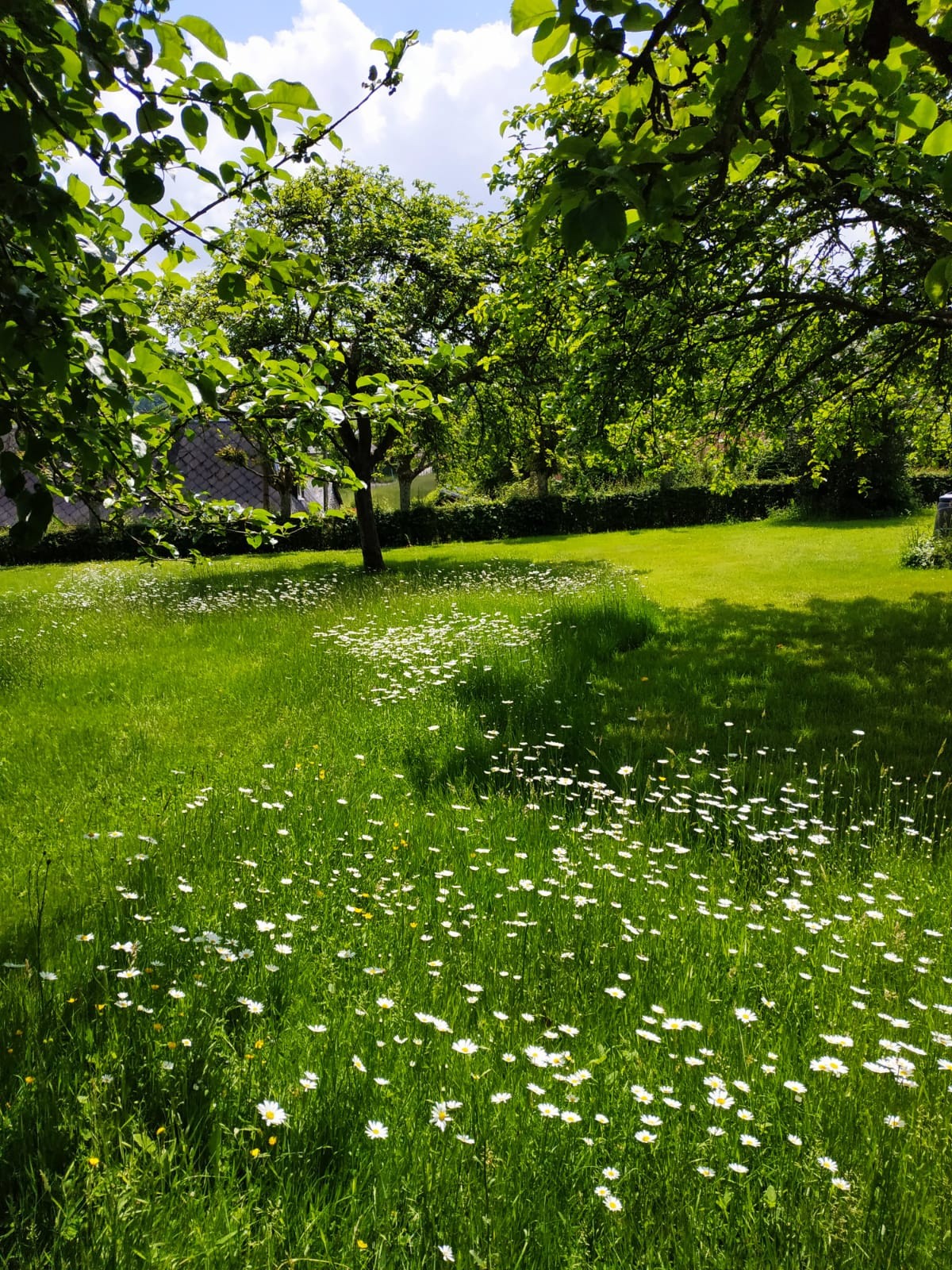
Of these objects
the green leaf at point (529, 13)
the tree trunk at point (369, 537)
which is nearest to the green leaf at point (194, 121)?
the green leaf at point (529, 13)

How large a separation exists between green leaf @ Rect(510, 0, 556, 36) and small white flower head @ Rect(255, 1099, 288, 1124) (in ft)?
10.7

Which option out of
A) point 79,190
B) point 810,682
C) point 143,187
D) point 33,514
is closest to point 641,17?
point 143,187

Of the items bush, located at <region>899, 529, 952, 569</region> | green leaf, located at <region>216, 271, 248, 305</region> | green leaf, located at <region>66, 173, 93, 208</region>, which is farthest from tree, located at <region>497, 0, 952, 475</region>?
bush, located at <region>899, 529, 952, 569</region>

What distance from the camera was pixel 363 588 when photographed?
15.2 metres

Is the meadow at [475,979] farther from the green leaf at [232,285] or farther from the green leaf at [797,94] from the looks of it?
the green leaf at [797,94]

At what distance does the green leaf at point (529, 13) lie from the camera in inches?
80.3

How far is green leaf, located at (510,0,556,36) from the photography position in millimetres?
2039

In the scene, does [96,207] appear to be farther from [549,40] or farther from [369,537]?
[369,537]

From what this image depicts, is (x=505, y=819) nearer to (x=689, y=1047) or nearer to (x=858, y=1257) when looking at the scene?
(x=689, y=1047)

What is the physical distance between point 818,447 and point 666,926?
12358mm

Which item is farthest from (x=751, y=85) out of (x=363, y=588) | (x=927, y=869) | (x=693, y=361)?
(x=363, y=588)

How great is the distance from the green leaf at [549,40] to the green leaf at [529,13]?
2 cm

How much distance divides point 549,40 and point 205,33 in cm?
107

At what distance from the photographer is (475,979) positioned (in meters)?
2.96
